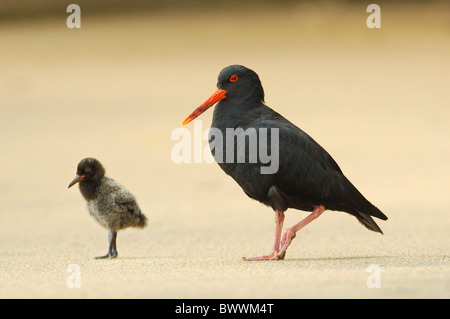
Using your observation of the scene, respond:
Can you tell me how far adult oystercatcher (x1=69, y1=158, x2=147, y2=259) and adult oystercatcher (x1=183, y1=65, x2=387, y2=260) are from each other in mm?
1016

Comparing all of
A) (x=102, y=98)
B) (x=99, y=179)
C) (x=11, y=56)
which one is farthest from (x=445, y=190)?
(x=11, y=56)

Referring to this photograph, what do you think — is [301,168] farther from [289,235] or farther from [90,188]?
[90,188]

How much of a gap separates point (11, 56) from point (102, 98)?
256 centimetres

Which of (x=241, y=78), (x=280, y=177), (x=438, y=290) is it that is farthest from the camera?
(x=241, y=78)

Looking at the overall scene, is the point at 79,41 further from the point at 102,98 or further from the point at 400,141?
the point at 400,141

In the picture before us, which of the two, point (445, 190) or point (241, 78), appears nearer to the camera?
point (241, 78)

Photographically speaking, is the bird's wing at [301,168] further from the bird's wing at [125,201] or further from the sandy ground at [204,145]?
the bird's wing at [125,201]

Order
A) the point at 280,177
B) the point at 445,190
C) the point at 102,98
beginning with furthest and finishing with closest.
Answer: the point at 102,98 → the point at 445,190 → the point at 280,177

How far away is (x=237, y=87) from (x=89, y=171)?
1294 mm

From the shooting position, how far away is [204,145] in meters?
11.6

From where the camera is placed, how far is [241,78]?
673 centimetres

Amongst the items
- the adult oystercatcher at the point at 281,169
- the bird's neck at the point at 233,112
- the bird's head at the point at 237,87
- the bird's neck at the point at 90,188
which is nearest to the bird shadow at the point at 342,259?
the adult oystercatcher at the point at 281,169

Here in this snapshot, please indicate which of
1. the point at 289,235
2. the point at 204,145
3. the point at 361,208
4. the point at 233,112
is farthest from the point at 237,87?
the point at 204,145

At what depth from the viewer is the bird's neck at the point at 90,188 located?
23.3 ft
